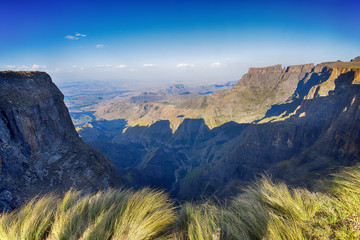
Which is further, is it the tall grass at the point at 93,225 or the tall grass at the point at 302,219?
the tall grass at the point at 93,225

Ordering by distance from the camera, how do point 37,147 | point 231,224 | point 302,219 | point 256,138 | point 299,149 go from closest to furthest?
point 302,219
point 231,224
point 37,147
point 299,149
point 256,138

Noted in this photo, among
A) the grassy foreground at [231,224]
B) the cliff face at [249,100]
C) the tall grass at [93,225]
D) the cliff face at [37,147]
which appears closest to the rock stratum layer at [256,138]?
the cliff face at [249,100]

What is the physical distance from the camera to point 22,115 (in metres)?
18.7

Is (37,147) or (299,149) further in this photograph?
(299,149)

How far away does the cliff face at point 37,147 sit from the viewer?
16094 mm

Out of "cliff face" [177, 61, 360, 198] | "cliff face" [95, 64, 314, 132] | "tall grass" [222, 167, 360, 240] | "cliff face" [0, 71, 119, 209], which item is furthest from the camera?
"cliff face" [95, 64, 314, 132]

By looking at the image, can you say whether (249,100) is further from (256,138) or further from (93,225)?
(93,225)

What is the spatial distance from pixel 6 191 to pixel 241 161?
165 ft

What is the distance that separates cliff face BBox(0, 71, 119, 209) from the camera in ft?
52.8

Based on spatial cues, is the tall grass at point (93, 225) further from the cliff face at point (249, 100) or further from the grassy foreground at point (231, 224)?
the cliff face at point (249, 100)

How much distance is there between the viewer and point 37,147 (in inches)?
774

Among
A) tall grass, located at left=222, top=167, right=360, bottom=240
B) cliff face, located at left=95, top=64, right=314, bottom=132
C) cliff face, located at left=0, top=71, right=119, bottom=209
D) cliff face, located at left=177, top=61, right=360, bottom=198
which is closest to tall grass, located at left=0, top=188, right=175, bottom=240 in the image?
tall grass, located at left=222, top=167, right=360, bottom=240

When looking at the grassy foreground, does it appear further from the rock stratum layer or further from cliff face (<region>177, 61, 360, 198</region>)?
cliff face (<region>177, 61, 360, 198</region>)

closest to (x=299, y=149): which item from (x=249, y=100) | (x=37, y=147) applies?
(x=37, y=147)
